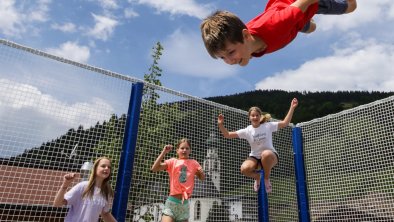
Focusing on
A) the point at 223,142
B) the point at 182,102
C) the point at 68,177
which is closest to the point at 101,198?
the point at 68,177

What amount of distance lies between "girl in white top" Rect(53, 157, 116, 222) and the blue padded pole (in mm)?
3034

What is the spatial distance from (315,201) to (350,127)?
1.24 metres

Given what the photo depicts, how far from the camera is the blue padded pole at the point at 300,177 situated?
5.19m

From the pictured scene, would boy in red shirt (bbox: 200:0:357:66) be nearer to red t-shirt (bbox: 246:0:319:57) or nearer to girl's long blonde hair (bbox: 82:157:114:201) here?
red t-shirt (bbox: 246:0:319:57)

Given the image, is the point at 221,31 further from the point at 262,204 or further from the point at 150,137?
the point at 262,204

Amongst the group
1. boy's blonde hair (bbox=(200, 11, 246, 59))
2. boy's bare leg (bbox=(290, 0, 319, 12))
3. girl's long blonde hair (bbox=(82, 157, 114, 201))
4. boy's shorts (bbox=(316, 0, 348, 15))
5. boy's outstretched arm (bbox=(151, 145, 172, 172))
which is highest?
boy's shorts (bbox=(316, 0, 348, 15))

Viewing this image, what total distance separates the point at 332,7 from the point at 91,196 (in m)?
2.76

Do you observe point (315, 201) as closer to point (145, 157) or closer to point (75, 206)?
point (145, 157)

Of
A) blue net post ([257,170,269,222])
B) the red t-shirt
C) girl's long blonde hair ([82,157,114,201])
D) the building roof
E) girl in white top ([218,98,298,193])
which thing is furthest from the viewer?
blue net post ([257,170,269,222])

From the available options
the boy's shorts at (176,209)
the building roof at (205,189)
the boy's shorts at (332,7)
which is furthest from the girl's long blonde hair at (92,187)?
the boy's shorts at (332,7)

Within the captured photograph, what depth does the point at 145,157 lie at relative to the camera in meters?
3.97

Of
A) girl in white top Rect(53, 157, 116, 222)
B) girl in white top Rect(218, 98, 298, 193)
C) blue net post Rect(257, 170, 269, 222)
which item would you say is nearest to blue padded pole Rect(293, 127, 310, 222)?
blue net post Rect(257, 170, 269, 222)

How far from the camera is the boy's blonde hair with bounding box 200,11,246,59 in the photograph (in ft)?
7.31

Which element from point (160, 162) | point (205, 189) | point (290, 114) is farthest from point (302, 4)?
point (205, 189)
